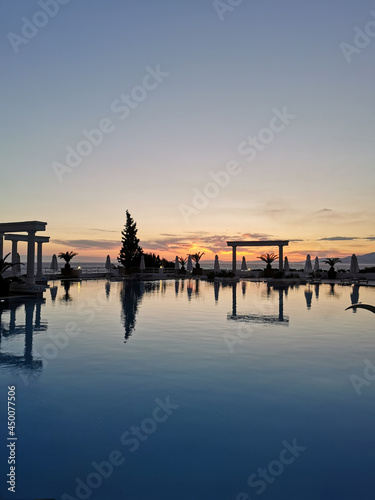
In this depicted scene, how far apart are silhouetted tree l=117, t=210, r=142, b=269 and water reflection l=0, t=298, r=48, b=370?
27871mm

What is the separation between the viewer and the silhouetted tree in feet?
153

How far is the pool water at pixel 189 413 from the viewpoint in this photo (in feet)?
12.8

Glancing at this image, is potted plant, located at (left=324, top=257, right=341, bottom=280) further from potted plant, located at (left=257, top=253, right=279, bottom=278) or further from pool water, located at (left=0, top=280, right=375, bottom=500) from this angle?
pool water, located at (left=0, top=280, right=375, bottom=500)

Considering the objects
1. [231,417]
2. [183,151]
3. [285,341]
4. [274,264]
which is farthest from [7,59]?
[274,264]

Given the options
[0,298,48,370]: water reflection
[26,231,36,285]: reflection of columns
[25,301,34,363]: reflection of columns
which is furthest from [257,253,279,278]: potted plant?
[25,301,34,363]: reflection of columns

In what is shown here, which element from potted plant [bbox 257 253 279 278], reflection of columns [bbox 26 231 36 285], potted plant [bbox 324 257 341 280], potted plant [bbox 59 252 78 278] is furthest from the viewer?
potted plant [bbox 257 253 279 278]

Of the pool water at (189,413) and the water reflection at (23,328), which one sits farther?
the water reflection at (23,328)

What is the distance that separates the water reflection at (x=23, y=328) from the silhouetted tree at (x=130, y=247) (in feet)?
91.4

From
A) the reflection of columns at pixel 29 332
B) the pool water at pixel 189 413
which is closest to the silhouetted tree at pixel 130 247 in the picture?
the reflection of columns at pixel 29 332

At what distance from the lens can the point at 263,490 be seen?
12.4ft

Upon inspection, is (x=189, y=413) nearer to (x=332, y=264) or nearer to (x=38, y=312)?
(x=38, y=312)

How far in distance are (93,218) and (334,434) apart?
32401 millimetres

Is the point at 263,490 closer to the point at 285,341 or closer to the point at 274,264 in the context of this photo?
the point at 285,341

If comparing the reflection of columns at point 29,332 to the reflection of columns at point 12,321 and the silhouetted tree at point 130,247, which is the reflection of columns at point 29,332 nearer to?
the reflection of columns at point 12,321
